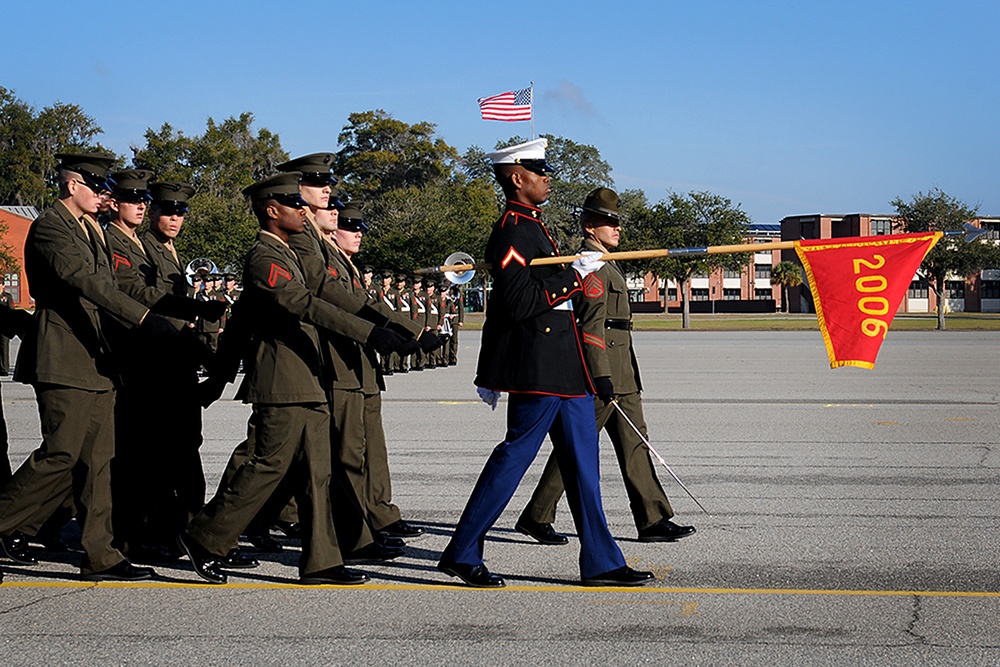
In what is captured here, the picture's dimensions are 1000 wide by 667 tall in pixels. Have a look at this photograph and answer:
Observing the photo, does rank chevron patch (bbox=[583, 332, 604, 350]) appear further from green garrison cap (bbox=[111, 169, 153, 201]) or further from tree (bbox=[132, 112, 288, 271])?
tree (bbox=[132, 112, 288, 271])

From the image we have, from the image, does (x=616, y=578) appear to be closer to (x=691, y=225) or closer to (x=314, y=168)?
(x=314, y=168)

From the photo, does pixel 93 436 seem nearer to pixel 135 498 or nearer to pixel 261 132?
pixel 135 498

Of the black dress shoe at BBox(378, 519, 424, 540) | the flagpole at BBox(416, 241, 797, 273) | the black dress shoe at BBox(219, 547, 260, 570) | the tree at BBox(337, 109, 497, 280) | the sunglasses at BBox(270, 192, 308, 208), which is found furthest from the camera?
the tree at BBox(337, 109, 497, 280)

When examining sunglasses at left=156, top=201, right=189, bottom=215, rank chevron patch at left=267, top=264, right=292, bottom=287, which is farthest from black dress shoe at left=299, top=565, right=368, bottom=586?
sunglasses at left=156, top=201, right=189, bottom=215

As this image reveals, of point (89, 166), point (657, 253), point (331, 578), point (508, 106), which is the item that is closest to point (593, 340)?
point (657, 253)

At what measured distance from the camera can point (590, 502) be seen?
5.87 m

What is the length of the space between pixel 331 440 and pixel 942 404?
33.8 ft

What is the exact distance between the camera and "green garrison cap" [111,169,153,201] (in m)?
6.97

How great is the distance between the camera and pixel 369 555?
21.4 ft

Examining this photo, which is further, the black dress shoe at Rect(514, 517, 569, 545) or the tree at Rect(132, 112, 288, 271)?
the tree at Rect(132, 112, 288, 271)

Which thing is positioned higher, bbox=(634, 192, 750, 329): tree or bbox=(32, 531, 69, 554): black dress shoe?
bbox=(634, 192, 750, 329): tree

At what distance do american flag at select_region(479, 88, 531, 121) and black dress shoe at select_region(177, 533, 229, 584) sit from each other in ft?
21.4

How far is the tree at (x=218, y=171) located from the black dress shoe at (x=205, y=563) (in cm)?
4923

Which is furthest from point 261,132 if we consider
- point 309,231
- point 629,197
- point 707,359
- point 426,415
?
point 309,231
